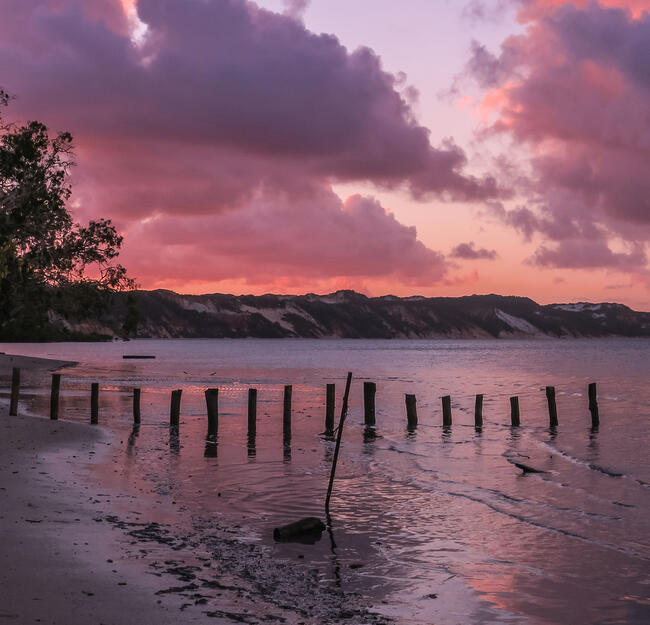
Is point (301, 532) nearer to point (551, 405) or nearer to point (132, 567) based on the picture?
point (132, 567)

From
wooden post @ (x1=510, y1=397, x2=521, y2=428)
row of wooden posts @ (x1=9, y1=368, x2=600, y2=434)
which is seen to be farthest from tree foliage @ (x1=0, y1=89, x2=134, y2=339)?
wooden post @ (x1=510, y1=397, x2=521, y2=428)

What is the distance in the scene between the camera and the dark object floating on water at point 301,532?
40.7ft

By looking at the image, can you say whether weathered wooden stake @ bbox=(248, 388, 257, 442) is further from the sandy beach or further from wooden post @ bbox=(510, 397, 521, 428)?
wooden post @ bbox=(510, 397, 521, 428)

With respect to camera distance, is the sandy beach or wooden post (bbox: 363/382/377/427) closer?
the sandy beach

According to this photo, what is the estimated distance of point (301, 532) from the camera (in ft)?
41.3

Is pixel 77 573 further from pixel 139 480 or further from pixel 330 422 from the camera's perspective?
pixel 330 422

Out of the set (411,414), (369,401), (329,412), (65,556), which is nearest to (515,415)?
(411,414)

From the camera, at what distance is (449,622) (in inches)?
344

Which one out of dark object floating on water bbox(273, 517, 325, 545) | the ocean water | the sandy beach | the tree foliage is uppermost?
the tree foliage

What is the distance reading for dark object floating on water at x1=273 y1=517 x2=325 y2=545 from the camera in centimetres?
1241

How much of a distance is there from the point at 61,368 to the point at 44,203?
6109cm

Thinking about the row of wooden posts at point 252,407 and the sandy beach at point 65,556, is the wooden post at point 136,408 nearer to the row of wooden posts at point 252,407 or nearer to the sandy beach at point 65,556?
the row of wooden posts at point 252,407

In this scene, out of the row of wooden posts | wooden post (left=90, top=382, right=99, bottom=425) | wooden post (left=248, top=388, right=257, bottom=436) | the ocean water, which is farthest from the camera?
wooden post (left=90, top=382, right=99, bottom=425)

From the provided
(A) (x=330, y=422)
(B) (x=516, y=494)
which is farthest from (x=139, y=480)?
(A) (x=330, y=422)
